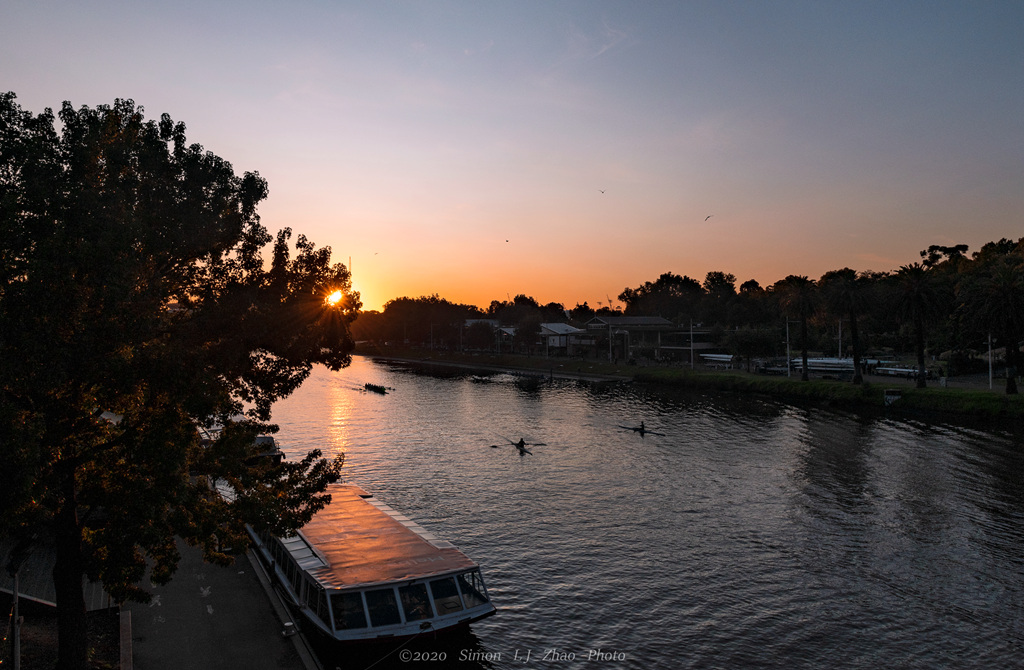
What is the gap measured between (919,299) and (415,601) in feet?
279

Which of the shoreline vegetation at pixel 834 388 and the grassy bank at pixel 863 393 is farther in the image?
the shoreline vegetation at pixel 834 388

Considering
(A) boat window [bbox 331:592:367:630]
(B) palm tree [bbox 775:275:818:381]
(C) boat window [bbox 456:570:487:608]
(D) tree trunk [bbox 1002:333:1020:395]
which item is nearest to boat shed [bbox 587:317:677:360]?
(B) palm tree [bbox 775:275:818:381]

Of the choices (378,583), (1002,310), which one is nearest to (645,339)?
(1002,310)

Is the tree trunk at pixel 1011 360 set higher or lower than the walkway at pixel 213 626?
higher

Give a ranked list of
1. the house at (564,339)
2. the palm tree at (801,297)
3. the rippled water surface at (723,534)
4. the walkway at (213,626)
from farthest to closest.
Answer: the house at (564,339)
the palm tree at (801,297)
the rippled water surface at (723,534)
the walkway at (213,626)

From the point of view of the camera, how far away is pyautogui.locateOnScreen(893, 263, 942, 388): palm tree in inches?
3300

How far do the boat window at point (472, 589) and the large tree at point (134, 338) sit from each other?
6.51m

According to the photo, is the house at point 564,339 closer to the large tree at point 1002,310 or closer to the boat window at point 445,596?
the large tree at point 1002,310

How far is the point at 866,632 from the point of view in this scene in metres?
26.0

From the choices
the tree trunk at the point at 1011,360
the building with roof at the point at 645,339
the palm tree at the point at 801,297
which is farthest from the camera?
the building with roof at the point at 645,339

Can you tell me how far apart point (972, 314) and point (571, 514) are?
213 feet

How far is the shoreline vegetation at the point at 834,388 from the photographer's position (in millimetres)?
73000

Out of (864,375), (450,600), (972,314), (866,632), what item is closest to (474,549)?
(450,600)

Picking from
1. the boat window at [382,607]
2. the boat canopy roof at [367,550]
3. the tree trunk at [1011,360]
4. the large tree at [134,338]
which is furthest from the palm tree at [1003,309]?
the large tree at [134,338]
